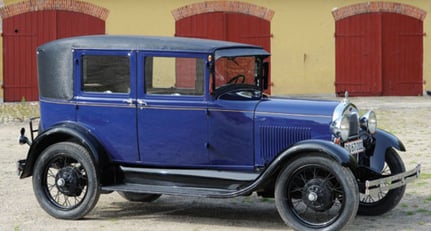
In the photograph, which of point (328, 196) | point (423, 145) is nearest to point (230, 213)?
point (328, 196)

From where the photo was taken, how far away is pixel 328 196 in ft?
25.0

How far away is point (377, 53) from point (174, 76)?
1340cm

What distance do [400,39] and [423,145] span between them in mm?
8114

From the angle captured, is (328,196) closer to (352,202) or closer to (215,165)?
(352,202)

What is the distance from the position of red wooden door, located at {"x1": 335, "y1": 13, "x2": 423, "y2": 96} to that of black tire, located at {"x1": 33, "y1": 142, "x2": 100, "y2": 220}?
13.0 meters

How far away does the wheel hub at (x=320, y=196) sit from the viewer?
25.0ft

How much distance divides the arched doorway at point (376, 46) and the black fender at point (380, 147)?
12.3 meters

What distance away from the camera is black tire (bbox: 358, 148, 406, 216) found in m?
8.48

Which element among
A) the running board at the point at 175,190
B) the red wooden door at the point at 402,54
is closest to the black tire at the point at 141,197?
the running board at the point at 175,190

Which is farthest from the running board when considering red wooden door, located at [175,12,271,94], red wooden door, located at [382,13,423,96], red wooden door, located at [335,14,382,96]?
red wooden door, located at [382,13,423,96]

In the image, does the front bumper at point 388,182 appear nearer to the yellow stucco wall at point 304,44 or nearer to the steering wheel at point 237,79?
the steering wheel at point 237,79

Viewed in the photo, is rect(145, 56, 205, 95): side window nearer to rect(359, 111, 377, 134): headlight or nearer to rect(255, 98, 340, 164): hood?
rect(255, 98, 340, 164): hood

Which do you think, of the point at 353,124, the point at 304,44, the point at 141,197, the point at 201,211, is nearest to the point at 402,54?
the point at 304,44

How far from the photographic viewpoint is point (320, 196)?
7.62 meters
